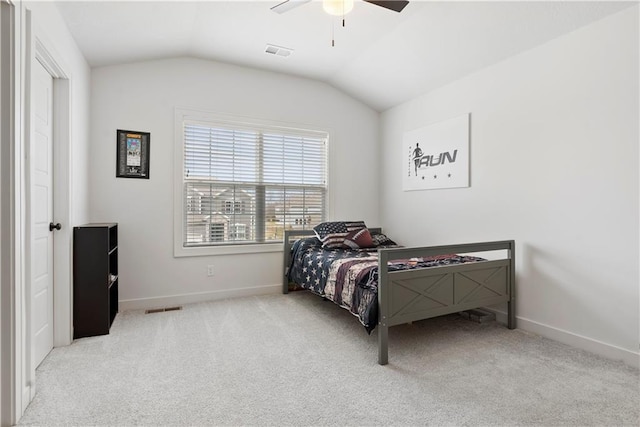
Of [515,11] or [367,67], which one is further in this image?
[367,67]

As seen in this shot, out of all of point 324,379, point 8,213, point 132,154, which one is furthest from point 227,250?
point 8,213

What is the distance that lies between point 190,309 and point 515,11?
376 cm

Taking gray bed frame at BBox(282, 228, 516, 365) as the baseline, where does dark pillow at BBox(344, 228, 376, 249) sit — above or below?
above

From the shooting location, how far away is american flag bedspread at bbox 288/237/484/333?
8.06ft

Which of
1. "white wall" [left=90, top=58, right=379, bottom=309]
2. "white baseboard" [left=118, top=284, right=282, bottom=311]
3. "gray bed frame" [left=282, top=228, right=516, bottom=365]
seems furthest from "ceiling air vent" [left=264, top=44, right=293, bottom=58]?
"white baseboard" [left=118, top=284, right=282, bottom=311]

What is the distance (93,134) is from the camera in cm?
327

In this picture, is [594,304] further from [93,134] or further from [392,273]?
[93,134]

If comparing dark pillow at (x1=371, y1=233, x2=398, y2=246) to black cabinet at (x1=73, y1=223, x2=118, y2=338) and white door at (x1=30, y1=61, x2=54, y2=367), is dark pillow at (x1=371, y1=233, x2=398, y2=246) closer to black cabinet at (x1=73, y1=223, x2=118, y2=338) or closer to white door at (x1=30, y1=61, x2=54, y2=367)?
black cabinet at (x1=73, y1=223, x2=118, y2=338)

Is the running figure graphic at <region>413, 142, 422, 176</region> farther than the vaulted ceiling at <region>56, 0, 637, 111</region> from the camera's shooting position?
Yes

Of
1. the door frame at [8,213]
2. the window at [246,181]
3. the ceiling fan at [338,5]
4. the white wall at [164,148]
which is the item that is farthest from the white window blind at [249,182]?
the door frame at [8,213]

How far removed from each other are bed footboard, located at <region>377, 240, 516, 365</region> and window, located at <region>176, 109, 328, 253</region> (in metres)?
2.09

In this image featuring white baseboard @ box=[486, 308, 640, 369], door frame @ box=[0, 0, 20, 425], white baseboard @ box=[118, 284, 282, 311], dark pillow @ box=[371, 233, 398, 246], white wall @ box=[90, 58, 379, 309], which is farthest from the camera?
dark pillow @ box=[371, 233, 398, 246]

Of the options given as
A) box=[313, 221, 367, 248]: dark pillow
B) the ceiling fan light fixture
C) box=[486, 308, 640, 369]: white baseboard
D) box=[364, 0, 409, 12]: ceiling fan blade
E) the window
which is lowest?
box=[486, 308, 640, 369]: white baseboard

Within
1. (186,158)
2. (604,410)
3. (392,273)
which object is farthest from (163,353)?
(604,410)
